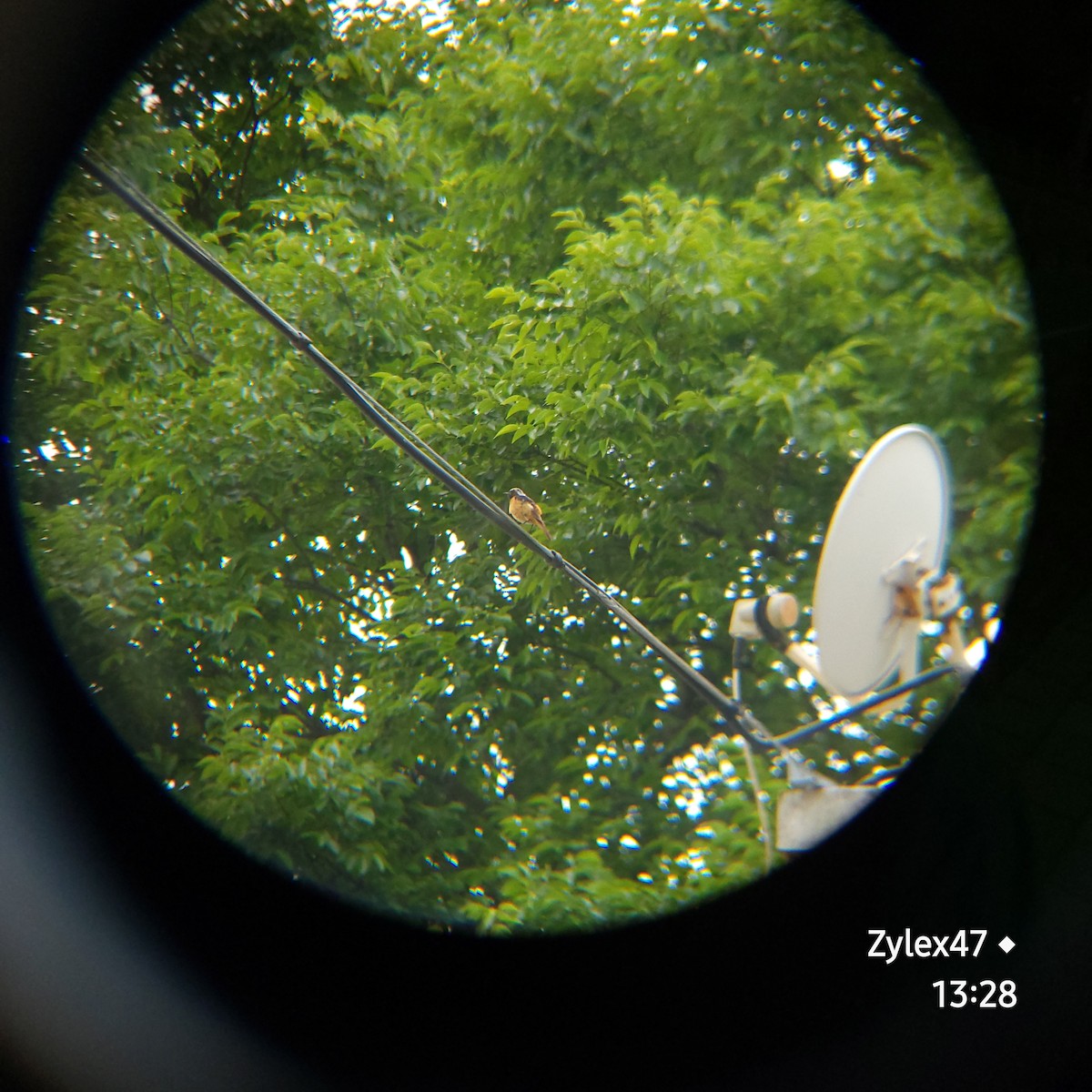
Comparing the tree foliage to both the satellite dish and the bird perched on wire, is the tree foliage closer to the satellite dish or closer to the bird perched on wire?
the bird perched on wire

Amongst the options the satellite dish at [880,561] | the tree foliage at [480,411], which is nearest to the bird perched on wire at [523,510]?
the tree foliage at [480,411]

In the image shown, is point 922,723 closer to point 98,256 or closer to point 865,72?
point 865,72

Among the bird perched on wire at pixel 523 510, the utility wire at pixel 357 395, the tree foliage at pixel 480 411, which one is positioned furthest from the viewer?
the tree foliage at pixel 480 411

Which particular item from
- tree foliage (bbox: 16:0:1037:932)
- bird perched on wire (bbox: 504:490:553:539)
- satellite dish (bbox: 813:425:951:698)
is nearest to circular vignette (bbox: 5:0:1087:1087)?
satellite dish (bbox: 813:425:951:698)

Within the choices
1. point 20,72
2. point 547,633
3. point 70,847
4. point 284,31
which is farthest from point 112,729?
point 284,31

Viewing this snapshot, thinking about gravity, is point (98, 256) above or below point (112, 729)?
above

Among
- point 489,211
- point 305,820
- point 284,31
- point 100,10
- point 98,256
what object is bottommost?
point 305,820

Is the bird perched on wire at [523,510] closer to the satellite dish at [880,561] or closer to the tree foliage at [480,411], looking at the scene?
the tree foliage at [480,411]
